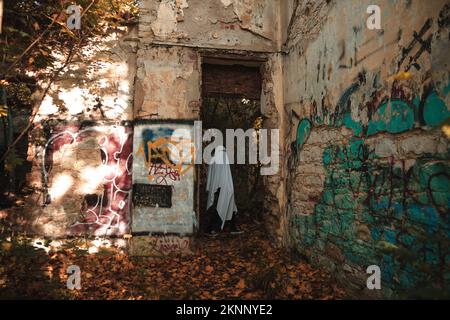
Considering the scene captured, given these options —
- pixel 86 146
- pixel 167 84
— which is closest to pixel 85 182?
pixel 86 146

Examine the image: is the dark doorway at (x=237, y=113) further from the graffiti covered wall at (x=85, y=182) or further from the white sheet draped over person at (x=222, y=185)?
the graffiti covered wall at (x=85, y=182)

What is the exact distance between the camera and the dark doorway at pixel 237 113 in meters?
5.52

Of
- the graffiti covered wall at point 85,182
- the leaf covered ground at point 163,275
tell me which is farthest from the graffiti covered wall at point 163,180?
the leaf covered ground at point 163,275

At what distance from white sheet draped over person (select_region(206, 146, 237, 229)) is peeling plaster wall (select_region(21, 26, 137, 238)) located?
74.2 inches

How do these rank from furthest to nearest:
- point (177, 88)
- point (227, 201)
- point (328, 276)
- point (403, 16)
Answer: point (227, 201) → point (177, 88) → point (328, 276) → point (403, 16)

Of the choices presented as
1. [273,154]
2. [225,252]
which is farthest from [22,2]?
[225,252]

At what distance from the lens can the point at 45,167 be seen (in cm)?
465

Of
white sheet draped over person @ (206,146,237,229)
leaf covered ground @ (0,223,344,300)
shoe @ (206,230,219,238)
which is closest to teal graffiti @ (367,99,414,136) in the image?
leaf covered ground @ (0,223,344,300)

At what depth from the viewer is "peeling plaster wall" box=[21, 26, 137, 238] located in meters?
4.64

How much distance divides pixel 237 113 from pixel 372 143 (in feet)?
22.1

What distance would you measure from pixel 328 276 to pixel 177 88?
11.6ft

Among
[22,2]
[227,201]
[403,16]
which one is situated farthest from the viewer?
[227,201]

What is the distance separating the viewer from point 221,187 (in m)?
6.18
